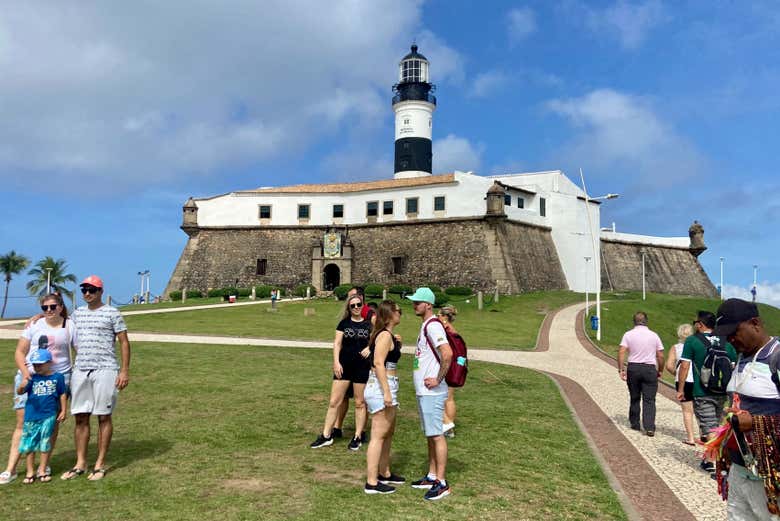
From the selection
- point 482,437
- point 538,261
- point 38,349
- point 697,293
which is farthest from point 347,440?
point 697,293

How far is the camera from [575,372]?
622 inches

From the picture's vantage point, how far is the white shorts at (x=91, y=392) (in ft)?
19.4

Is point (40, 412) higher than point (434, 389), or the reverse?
point (434, 389)

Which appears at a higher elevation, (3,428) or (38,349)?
(38,349)

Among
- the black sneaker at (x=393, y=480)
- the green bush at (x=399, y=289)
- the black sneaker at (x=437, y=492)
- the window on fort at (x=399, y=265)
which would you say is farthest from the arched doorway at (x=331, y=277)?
the black sneaker at (x=437, y=492)

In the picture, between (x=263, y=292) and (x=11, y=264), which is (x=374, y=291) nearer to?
(x=263, y=292)

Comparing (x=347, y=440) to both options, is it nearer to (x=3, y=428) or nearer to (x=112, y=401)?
(x=112, y=401)

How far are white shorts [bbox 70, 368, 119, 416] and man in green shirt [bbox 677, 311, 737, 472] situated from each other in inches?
273

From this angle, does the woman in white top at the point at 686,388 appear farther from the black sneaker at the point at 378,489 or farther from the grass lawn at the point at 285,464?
the black sneaker at the point at 378,489

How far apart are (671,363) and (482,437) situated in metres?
3.19

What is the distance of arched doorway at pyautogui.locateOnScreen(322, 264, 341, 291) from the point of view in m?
43.6

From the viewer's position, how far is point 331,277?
44.2 metres

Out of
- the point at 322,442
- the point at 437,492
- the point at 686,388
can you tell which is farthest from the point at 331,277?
the point at 437,492

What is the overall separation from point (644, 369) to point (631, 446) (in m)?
1.34
